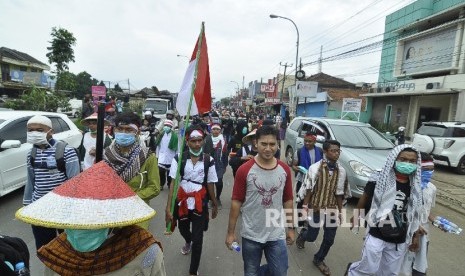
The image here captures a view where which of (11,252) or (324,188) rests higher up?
(11,252)

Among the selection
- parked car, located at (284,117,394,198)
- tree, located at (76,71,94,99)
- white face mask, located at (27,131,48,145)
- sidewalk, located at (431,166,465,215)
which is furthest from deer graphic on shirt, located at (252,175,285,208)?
tree, located at (76,71,94,99)

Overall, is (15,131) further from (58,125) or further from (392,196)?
(392,196)

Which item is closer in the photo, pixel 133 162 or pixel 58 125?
pixel 133 162

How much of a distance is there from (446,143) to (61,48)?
96.5 ft

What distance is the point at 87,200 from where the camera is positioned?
145cm

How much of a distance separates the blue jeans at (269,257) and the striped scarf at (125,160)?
121 cm

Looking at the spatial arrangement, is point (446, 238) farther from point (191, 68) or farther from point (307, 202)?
point (191, 68)

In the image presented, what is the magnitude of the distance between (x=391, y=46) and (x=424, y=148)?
24.3 meters

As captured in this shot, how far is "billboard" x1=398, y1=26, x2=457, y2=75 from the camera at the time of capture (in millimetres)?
23266

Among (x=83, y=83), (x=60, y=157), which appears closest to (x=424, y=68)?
(x=60, y=157)

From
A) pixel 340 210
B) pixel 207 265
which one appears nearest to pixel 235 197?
pixel 207 265

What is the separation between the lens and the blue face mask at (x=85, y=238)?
1.55m

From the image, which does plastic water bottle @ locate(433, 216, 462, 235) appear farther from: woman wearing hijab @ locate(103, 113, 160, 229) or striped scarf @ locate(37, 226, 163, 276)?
striped scarf @ locate(37, 226, 163, 276)

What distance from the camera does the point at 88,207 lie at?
1436 mm
